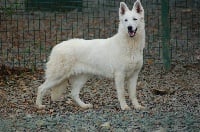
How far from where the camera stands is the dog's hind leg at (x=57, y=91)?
8.26 meters

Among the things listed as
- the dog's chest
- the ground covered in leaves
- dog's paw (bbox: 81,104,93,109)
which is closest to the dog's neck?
the dog's chest

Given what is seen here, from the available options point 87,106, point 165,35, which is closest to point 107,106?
point 87,106

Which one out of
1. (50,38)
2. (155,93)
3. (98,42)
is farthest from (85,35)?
(98,42)

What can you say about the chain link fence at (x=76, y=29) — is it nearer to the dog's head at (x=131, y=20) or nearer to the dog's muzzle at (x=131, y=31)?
the dog's head at (x=131, y=20)

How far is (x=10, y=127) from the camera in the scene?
21.1ft

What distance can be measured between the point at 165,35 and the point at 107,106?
2.82 meters

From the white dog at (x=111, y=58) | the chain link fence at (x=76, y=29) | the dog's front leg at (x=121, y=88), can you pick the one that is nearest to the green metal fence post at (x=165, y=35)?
the chain link fence at (x=76, y=29)

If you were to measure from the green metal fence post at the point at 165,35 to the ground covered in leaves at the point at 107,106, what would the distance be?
0.55ft

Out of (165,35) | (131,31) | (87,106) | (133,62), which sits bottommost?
(87,106)

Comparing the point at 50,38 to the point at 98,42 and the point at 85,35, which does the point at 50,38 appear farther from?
the point at 98,42

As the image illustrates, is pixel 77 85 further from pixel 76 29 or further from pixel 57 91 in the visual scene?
pixel 76 29

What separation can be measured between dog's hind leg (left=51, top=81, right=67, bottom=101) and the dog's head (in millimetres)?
1134

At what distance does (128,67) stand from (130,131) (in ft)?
5.63

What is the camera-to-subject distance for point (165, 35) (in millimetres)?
10547
